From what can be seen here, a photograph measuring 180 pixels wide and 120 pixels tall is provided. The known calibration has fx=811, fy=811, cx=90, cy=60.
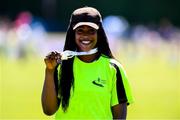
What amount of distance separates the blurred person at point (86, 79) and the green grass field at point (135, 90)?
525cm

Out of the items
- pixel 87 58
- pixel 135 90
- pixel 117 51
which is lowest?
pixel 117 51

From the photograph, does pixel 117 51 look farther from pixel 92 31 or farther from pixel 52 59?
pixel 52 59

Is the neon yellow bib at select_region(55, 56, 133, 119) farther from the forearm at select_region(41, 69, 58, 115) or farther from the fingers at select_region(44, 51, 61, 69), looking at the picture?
the fingers at select_region(44, 51, 61, 69)

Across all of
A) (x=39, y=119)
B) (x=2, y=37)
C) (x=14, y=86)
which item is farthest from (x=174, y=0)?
(x=39, y=119)

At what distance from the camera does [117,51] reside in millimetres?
32969

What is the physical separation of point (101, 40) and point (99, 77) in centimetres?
28

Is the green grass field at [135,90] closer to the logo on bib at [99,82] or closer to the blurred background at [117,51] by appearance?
the blurred background at [117,51]

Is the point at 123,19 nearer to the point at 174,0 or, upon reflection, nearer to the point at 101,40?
the point at 174,0

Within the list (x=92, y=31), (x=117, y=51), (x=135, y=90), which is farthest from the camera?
(x=117, y=51)

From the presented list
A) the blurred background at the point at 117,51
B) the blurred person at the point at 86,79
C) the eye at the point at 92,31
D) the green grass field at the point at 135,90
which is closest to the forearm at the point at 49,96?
the blurred person at the point at 86,79

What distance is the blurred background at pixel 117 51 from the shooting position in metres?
14.0

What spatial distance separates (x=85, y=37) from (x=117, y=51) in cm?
2760

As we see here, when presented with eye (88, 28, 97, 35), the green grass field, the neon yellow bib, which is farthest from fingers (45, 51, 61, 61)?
the green grass field

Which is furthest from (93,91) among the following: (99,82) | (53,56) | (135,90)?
(135,90)
